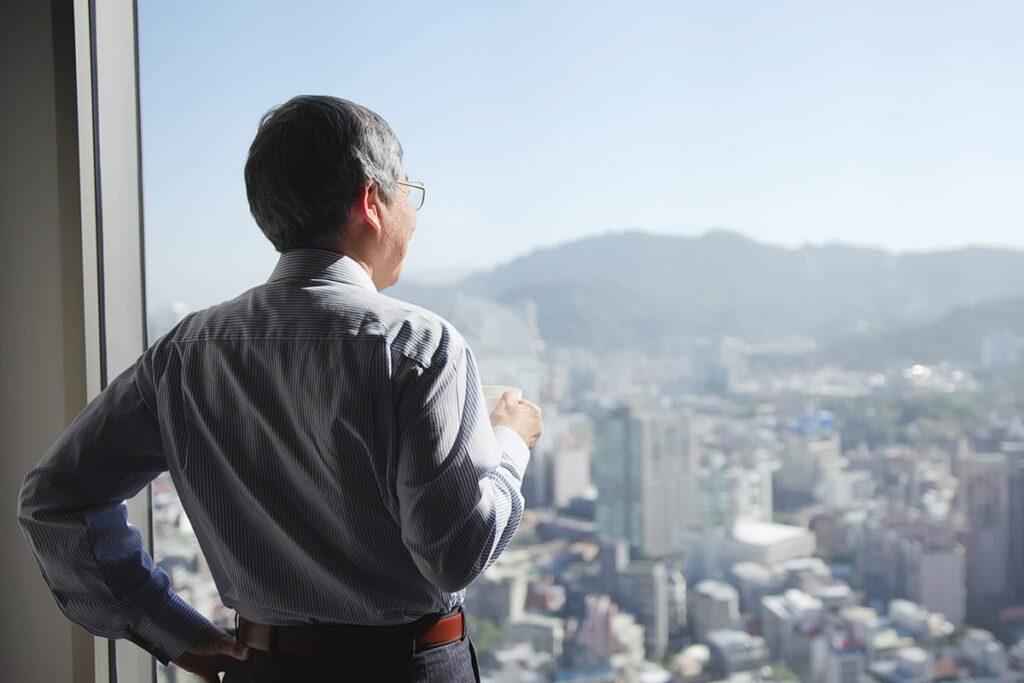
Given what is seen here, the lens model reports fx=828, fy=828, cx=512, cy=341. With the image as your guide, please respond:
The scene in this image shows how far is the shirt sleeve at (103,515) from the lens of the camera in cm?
88

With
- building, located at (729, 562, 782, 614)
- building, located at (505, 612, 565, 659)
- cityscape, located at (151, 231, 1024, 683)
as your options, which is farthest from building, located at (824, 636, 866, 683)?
building, located at (505, 612, 565, 659)

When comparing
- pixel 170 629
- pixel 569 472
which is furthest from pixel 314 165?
pixel 569 472

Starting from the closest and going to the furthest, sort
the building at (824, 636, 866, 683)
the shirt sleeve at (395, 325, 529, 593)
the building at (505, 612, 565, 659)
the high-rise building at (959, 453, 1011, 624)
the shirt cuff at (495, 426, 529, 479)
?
the shirt sleeve at (395, 325, 529, 593)
the shirt cuff at (495, 426, 529, 479)
the high-rise building at (959, 453, 1011, 624)
the building at (824, 636, 866, 683)
the building at (505, 612, 565, 659)

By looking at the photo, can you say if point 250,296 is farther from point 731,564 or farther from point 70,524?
point 731,564

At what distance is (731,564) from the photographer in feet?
4.32

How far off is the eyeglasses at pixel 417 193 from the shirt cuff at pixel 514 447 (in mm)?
265

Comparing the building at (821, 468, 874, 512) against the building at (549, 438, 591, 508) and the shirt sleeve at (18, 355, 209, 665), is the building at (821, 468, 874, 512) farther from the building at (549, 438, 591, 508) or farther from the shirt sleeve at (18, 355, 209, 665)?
the shirt sleeve at (18, 355, 209, 665)

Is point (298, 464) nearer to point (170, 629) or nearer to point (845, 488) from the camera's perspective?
point (170, 629)

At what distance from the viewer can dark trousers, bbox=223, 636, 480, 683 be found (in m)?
0.83

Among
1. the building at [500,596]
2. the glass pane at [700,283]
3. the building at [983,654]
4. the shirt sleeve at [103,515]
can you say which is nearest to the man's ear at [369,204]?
the shirt sleeve at [103,515]

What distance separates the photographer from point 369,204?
852 mm

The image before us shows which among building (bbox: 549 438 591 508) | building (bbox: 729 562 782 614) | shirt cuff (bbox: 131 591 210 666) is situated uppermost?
building (bbox: 549 438 591 508)

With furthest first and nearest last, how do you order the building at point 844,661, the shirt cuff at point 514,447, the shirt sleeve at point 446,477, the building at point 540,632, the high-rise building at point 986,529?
the building at point 540,632 → the building at point 844,661 → the high-rise building at point 986,529 → the shirt cuff at point 514,447 → the shirt sleeve at point 446,477

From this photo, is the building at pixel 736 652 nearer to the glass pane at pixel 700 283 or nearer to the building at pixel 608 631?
the glass pane at pixel 700 283
